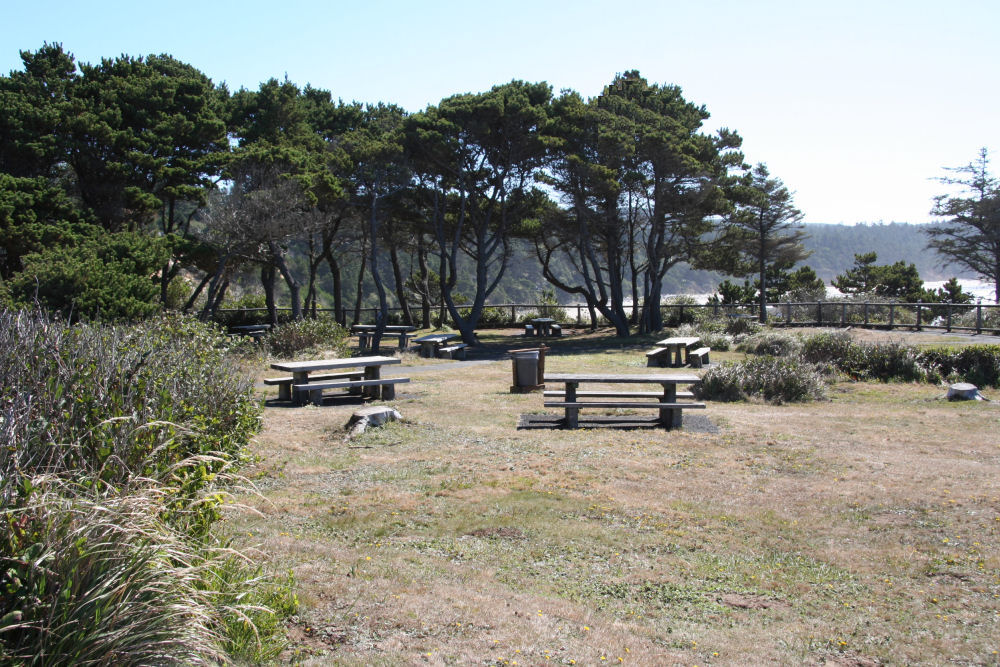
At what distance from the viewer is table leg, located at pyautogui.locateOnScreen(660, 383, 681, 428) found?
9.52 meters

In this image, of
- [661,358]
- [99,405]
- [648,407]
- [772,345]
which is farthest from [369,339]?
[99,405]

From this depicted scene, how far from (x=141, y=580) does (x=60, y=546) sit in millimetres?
332

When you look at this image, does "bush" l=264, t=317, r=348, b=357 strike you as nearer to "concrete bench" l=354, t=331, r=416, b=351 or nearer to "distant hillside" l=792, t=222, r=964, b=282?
"concrete bench" l=354, t=331, r=416, b=351

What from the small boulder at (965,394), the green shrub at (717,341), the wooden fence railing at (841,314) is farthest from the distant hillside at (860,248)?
the small boulder at (965,394)

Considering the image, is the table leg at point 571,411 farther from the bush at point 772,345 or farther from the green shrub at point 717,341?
the green shrub at point 717,341

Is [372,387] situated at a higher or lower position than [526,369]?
lower

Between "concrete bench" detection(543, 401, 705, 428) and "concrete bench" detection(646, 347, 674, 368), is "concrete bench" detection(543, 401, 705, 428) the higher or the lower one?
the lower one

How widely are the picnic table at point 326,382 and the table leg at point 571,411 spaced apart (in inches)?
124

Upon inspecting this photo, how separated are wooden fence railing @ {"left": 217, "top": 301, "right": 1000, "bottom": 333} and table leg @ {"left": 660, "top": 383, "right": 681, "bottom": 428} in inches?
722

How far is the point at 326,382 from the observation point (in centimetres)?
1120

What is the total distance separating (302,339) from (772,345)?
11.6 m

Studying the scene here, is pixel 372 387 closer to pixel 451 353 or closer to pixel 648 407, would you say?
pixel 648 407

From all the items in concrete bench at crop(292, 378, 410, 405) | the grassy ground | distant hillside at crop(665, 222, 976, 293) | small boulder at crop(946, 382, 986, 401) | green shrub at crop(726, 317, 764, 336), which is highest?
distant hillside at crop(665, 222, 976, 293)

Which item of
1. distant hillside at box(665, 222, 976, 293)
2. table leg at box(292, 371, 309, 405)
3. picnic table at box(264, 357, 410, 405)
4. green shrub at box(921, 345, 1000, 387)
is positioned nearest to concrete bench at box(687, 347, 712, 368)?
green shrub at box(921, 345, 1000, 387)
